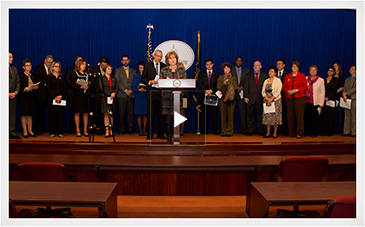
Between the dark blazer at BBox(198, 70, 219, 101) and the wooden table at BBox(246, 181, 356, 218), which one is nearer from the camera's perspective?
the wooden table at BBox(246, 181, 356, 218)

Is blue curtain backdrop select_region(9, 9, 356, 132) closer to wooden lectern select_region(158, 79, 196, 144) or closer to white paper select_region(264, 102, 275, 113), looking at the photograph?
white paper select_region(264, 102, 275, 113)

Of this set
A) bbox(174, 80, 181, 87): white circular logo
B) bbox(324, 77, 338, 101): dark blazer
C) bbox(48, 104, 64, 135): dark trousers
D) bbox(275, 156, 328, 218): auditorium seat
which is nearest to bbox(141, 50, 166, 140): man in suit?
bbox(174, 80, 181, 87): white circular logo

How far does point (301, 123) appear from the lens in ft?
17.6

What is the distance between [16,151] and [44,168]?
2432mm

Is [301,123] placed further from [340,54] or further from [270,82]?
[340,54]

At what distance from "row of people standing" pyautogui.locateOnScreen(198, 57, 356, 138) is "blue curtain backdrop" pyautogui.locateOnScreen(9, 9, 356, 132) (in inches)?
58.2

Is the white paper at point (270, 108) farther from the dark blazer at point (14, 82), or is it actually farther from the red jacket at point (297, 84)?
the dark blazer at point (14, 82)

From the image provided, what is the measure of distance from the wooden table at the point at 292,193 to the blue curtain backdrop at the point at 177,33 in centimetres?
509

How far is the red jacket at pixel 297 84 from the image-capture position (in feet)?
17.1

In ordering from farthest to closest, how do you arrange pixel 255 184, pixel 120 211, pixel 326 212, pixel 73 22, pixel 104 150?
pixel 73 22
pixel 104 150
pixel 120 211
pixel 255 184
pixel 326 212

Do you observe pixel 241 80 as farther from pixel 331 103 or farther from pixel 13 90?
pixel 13 90

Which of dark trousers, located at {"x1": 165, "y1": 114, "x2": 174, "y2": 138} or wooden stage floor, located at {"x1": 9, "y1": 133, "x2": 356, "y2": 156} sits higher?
dark trousers, located at {"x1": 165, "y1": 114, "x2": 174, "y2": 138}

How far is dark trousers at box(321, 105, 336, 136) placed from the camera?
19.5 feet

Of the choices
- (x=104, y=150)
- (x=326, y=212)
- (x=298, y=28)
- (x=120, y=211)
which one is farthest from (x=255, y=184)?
(x=298, y=28)
